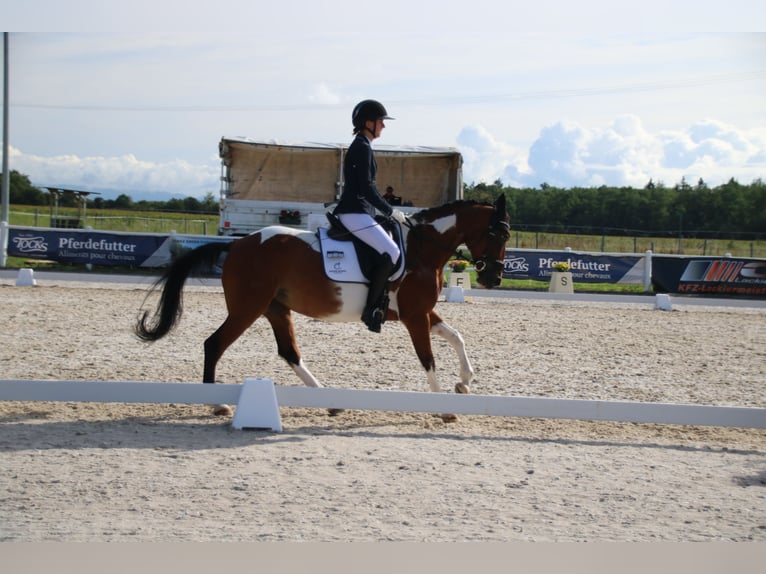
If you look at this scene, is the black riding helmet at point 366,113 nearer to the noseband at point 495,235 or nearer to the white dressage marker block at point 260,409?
the noseband at point 495,235

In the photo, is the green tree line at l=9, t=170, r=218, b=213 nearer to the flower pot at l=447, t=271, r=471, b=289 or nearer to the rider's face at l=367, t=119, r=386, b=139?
the flower pot at l=447, t=271, r=471, b=289

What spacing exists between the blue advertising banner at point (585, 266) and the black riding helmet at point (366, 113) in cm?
1360

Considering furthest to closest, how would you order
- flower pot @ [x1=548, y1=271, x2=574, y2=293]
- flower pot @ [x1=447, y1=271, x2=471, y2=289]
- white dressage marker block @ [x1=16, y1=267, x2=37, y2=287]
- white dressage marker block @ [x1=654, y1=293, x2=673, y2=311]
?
flower pot @ [x1=548, y1=271, x2=574, y2=293] → flower pot @ [x1=447, y1=271, x2=471, y2=289] → white dressage marker block @ [x1=654, y1=293, x2=673, y2=311] → white dressage marker block @ [x1=16, y1=267, x2=37, y2=287]

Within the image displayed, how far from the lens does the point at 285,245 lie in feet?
20.9

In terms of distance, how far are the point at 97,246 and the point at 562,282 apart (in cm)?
1140

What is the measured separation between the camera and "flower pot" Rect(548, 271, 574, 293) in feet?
58.1

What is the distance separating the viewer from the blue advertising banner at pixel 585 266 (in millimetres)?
19250

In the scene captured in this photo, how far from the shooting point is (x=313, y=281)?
6.32 m

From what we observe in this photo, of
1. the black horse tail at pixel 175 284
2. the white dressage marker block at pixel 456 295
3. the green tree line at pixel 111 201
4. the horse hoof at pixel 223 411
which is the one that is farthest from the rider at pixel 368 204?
the green tree line at pixel 111 201

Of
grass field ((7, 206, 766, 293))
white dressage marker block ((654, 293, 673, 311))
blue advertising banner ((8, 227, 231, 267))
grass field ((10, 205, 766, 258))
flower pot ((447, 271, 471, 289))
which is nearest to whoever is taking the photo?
white dressage marker block ((654, 293, 673, 311))

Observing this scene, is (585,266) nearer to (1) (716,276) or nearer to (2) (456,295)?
(1) (716,276)

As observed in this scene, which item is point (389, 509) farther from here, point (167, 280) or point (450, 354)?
point (450, 354)

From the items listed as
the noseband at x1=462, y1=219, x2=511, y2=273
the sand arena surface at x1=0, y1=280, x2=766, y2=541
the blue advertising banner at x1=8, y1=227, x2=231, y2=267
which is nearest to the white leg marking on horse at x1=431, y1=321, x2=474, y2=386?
the sand arena surface at x1=0, y1=280, x2=766, y2=541

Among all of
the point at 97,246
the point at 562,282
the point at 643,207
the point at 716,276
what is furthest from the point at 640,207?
the point at 97,246
